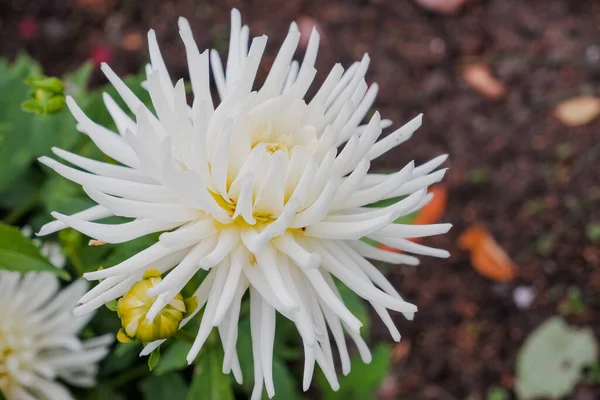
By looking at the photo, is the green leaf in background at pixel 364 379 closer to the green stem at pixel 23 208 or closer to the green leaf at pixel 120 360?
the green leaf at pixel 120 360

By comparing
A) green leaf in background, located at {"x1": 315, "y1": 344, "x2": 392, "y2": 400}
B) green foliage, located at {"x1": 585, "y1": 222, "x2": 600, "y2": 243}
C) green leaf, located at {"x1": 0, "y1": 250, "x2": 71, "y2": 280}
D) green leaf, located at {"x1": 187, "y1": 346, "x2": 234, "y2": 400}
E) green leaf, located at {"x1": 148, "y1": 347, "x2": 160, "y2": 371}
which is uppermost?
green leaf, located at {"x1": 0, "y1": 250, "x2": 71, "y2": 280}

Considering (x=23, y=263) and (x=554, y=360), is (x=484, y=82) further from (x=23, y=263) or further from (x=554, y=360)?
(x=23, y=263)

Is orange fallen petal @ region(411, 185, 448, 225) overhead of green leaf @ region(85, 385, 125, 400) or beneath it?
beneath

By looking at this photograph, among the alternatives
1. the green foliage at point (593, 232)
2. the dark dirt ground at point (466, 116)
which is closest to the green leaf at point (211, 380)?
the dark dirt ground at point (466, 116)

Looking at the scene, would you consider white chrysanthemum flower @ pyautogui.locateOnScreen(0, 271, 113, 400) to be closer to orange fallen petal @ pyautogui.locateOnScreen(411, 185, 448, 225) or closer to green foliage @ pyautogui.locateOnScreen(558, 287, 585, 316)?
orange fallen petal @ pyautogui.locateOnScreen(411, 185, 448, 225)

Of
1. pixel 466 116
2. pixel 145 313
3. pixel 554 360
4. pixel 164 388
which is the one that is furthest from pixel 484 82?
pixel 145 313

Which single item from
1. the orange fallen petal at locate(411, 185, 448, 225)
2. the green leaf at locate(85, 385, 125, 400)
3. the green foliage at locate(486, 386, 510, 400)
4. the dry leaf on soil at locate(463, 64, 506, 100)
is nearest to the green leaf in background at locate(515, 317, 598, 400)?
the green foliage at locate(486, 386, 510, 400)
